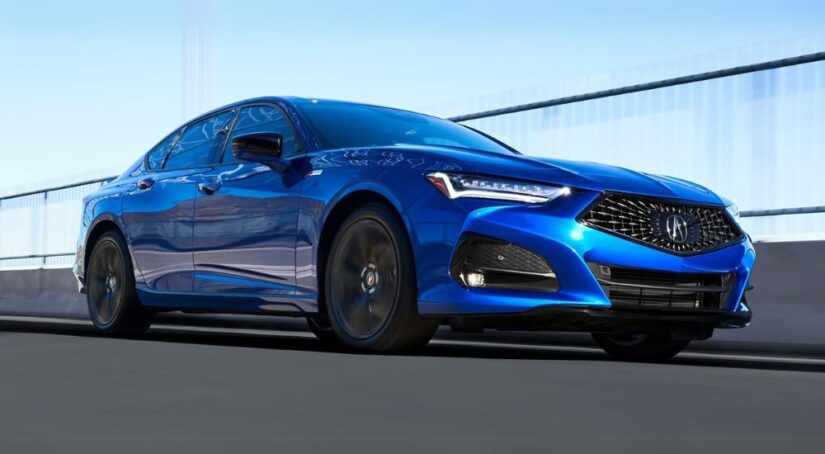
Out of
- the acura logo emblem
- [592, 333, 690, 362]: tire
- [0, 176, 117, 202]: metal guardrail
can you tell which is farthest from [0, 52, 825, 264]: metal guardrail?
[0, 176, 117, 202]: metal guardrail

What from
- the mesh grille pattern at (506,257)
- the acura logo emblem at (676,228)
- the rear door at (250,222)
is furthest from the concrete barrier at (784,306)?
the mesh grille pattern at (506,257)

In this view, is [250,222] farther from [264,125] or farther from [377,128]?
[377,128]

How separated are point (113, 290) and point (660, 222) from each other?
4.49 meters

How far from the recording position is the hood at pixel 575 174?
7359mm

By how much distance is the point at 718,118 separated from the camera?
11.0 meters

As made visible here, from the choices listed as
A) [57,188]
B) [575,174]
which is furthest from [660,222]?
[57,188]

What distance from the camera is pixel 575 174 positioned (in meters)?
7.46

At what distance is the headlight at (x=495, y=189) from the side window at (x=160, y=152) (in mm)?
3505

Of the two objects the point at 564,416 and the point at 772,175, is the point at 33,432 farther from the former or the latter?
the point at 772,175

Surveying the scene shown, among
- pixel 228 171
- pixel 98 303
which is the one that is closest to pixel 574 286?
pixel 228 171

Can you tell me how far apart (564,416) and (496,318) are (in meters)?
2.14

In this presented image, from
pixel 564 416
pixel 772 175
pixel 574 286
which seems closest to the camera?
pixel 564 416

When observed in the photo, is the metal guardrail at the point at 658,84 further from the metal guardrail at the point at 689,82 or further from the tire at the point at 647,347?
the tire at the point at 647,347

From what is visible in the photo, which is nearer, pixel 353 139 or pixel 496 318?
pixel 496 318
